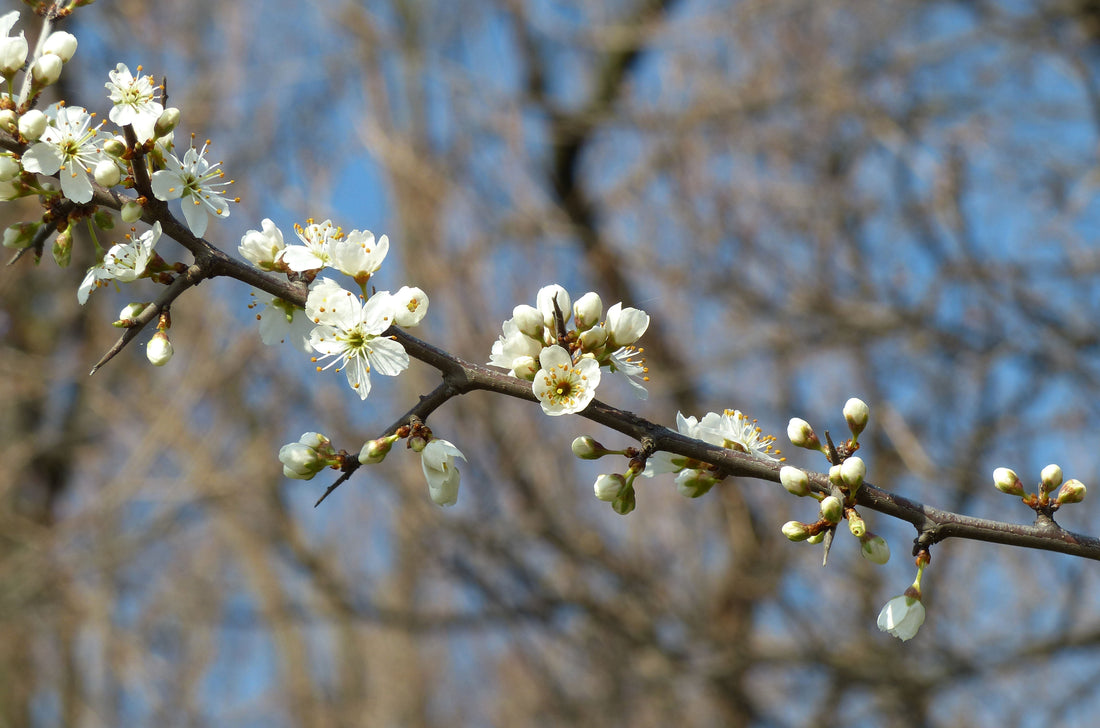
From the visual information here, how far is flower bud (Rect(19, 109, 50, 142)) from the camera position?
1646 mm

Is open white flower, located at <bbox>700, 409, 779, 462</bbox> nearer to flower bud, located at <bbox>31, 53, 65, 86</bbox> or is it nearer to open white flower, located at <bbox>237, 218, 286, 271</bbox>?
open white flower, located at <bbox>237, 218, 286, 271</bbox>

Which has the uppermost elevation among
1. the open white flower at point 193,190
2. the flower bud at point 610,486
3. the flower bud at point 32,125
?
the open white flower at point 193,190

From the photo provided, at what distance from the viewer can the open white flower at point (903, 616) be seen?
1.79 meters

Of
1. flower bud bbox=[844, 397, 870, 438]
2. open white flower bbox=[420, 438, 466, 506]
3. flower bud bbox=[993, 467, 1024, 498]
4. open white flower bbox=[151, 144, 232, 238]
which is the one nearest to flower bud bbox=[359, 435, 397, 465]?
open white flower bbox=[420, 438, 466, 506]

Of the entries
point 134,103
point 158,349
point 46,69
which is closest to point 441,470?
point 158,349

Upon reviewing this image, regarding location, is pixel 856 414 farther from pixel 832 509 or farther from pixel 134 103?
pixel 134 103

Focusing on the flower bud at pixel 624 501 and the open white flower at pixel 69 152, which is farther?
the flower bud at pixel 624 501

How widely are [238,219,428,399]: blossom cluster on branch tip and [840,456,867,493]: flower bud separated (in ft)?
2.47

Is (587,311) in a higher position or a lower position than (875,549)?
higher

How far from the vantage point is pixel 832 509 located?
1607 millimetres

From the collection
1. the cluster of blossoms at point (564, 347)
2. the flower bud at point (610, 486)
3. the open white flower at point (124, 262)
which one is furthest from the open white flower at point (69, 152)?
the flower bud at point (610, 486)

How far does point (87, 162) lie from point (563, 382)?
0.91m

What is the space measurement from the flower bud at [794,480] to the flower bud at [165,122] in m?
1.21

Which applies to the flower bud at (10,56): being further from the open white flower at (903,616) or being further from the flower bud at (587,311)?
the open white flower at (903,616)
